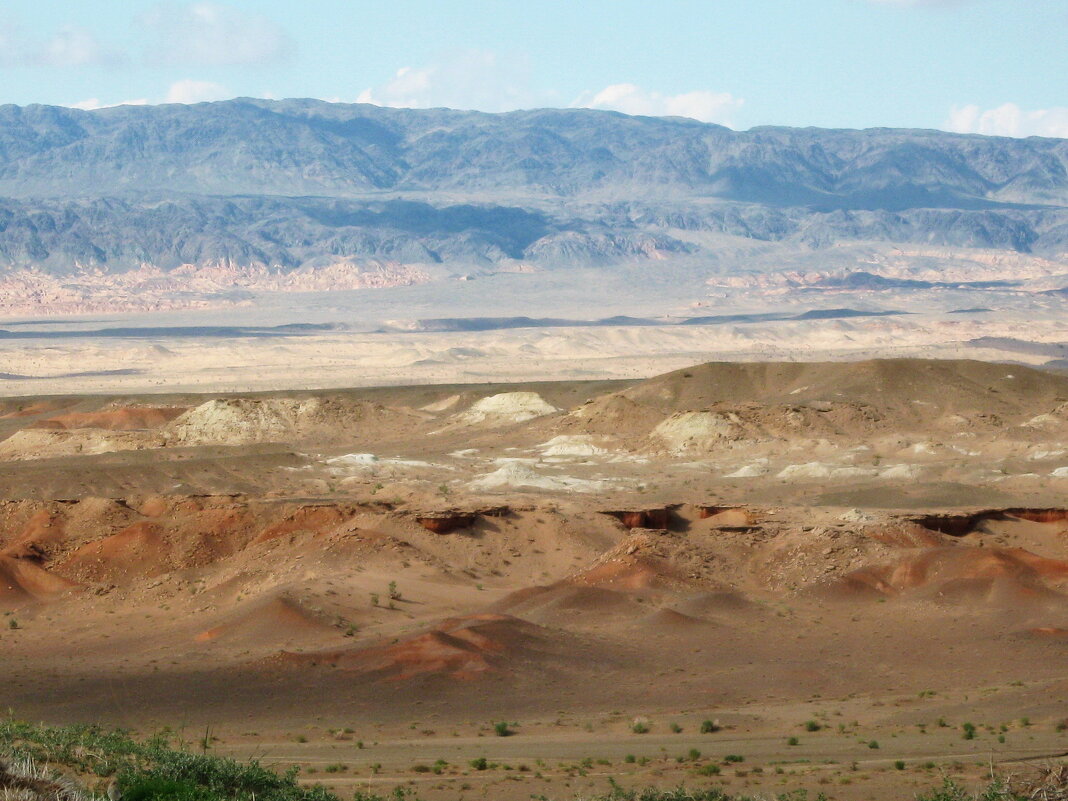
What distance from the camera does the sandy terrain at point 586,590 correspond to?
2436cm

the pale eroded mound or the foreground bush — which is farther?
the pale eroded mound

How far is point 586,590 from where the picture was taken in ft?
120

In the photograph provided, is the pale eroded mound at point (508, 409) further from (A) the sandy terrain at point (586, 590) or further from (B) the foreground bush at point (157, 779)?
(B) the foreground bush at point (157, 779)

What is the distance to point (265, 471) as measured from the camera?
55562 millimetres

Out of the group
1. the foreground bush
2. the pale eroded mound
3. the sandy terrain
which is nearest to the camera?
the foreground bush

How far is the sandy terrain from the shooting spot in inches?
959

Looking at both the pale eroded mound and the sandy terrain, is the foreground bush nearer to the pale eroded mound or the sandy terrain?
the sandy terrain

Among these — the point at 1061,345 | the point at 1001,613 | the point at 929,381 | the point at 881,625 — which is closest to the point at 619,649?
the point at 881,625

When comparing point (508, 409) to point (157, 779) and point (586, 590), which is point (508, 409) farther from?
point (157, 779)

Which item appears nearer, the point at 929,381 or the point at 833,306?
the point at 929,381

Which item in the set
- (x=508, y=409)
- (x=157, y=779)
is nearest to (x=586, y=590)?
(x=157, y=779)

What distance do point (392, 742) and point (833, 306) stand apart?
592 ft

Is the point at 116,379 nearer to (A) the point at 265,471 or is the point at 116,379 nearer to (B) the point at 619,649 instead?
(A) the point at 265,471

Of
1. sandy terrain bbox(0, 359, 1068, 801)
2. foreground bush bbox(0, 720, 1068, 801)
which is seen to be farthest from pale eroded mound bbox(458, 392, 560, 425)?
foreground bush bbox(0, 720, 1068, 801)
